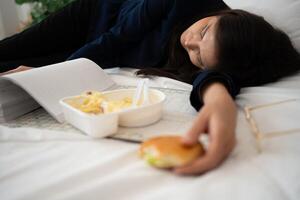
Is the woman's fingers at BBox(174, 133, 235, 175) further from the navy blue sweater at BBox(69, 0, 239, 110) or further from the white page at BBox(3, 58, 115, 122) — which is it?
the navy blue sweater at BBox(69, 0, 239, 110)

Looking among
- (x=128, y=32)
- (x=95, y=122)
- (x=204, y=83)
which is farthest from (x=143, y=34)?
(x=95, y=122)

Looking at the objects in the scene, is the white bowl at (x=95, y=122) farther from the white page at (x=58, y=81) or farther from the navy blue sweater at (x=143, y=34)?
the navy blue sweater at (x=143, y=34)

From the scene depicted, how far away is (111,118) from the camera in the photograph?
0.44 meters

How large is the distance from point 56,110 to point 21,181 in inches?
7.7

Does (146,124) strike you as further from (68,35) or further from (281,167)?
(68,35)

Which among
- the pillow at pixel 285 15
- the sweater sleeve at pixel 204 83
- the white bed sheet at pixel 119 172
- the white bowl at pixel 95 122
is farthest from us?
the pillow at pixel 285 15

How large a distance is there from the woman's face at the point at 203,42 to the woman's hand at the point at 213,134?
33 centimetres

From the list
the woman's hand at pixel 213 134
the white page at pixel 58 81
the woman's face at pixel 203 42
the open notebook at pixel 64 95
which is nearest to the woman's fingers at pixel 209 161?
the woman's hand at pixel 213 134

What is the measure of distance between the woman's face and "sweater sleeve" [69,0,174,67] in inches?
6.1

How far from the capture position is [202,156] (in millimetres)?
359

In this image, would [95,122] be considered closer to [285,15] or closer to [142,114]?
[142,114]

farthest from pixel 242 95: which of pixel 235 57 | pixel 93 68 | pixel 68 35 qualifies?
pixel 68 35

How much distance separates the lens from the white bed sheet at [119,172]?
332mm

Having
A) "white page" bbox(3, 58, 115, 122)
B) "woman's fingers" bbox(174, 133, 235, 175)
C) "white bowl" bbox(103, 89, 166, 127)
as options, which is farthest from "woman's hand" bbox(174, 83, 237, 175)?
"white page" bbox(3, 58, 115, 122)
